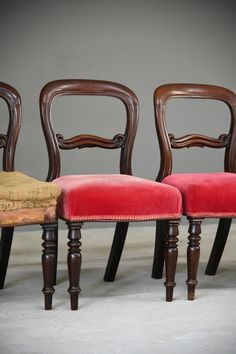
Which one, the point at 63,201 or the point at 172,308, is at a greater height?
the point at 63,201

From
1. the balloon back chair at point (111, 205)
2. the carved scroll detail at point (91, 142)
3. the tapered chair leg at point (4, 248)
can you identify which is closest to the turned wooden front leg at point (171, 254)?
the balloon back chair at point (111, 205)

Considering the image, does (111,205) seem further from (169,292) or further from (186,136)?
(186,136)

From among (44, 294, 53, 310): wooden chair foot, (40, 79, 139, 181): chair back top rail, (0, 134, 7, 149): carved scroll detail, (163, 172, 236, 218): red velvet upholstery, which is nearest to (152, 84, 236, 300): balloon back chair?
(163, 172, 236, 218): red velvet upholstery

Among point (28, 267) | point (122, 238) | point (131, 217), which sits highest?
point (131, 217)

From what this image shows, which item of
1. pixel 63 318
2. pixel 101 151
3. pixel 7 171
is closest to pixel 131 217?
pixel 63 318

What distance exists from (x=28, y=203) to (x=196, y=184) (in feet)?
2.16

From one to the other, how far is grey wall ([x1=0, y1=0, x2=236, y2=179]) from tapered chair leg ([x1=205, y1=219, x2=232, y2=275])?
A: 5.50 ft

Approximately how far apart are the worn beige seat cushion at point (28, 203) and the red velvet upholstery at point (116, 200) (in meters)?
0.07

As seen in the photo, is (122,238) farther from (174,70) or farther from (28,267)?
(174,70)

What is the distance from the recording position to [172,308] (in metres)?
2.67

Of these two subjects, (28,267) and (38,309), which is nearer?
(38,309)

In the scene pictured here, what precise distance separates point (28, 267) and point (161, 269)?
678 millimetres

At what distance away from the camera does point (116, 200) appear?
2.62 m

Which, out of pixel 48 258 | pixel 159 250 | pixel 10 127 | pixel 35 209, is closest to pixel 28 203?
pixel 35 209
